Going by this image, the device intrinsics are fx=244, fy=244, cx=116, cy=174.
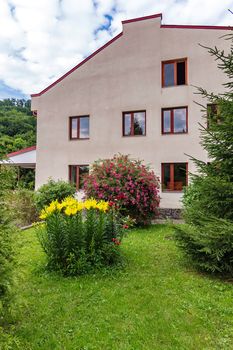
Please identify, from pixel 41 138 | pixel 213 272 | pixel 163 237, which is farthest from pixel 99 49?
pixel 213 272

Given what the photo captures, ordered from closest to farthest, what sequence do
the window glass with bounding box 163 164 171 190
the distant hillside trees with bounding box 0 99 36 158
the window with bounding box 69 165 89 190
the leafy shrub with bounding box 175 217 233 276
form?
the leafy shrub with bounding box 175 217 233 276 < the window glass with bounding box 163 164 171 190 < the window with bounding box 69 165 89 190 < the distant hillside trees with bounding box 0 99 36 158

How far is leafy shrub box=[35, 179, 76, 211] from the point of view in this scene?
11.2 m

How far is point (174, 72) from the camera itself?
42.0 ft

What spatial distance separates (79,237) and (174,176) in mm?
8882

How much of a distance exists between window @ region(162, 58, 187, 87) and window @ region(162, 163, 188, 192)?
429 cm

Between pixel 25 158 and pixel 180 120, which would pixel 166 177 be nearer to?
pixel 180 120

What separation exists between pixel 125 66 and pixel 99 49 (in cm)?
197

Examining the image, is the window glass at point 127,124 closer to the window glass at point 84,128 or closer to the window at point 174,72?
the window glass at point 84,128

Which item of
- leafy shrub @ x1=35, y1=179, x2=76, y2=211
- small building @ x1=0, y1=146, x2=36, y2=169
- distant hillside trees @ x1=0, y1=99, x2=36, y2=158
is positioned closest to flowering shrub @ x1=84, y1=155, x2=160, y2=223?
leafy shrub @ x1=35, y1=179, x2=76, y2=211

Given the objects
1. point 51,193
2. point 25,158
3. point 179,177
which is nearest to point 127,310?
point 51,193

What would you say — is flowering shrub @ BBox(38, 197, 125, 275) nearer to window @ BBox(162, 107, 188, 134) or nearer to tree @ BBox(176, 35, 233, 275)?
tree @ BBox(176, 35, 233, 275)

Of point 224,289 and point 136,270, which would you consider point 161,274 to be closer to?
point 136,270

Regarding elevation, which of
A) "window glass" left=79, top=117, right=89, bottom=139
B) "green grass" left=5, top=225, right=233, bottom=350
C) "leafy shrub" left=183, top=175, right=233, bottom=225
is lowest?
"green grass" left=5, top=225, right=233, bottom=350

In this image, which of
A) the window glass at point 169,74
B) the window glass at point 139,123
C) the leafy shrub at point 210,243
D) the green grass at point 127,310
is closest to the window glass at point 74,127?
the window glass at point 139,123
